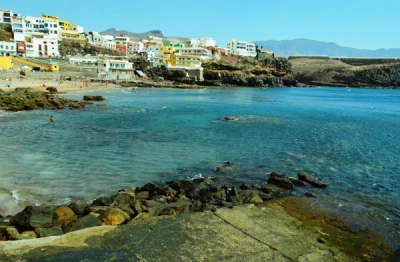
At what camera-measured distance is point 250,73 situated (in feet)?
396

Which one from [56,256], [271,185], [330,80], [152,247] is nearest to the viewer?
[56,256]

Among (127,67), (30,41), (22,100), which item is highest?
(30,41)

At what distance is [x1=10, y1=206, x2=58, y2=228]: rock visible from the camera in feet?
30.2

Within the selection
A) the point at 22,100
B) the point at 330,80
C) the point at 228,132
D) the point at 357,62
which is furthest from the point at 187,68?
the point at 357,62

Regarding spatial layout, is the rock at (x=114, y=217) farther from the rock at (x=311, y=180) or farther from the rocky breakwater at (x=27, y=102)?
the rocky breakwater at (x=27, y=102)

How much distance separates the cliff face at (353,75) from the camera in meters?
160

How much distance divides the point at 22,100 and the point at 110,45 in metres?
95.4

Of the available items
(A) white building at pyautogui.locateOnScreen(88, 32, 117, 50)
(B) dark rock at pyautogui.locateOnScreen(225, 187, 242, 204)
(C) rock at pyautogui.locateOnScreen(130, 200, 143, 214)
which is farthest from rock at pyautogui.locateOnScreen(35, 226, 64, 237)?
(A) white building at pyautogui.locateOnScreen(88, 32, 117, 50)

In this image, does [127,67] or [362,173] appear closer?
[362,173]

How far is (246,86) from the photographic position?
120 metres

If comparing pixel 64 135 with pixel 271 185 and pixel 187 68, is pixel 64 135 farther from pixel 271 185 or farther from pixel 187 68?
pixel 187 68

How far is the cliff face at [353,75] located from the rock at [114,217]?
17353 centimetres

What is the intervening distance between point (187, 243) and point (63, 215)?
4.81 m

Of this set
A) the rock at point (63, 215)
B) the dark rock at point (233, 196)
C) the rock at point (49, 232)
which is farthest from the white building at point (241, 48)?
the rock at point (49, 232)
